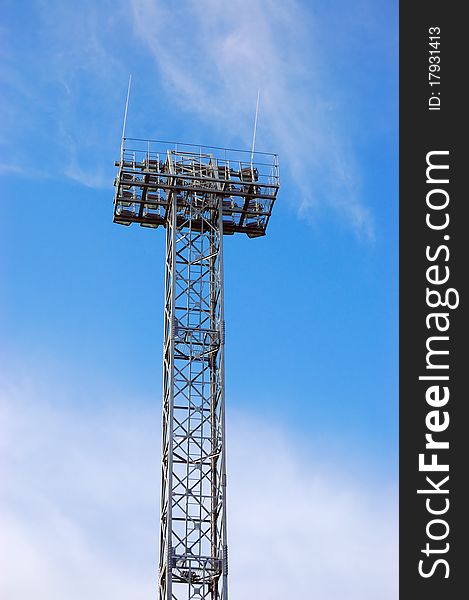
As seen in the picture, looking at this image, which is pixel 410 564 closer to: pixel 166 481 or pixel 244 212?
pixel 166 481

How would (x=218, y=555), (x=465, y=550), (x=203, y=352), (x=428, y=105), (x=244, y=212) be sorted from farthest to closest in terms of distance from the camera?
1. (x=244, y=212)
2. (x=203, y=352)
3. (x=218, y=555)
4. (x=428, y=105)
5. (x=465, y=550)

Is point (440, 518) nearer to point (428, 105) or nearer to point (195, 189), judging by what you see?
point (428, 105)

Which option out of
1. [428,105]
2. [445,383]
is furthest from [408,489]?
[428,105]

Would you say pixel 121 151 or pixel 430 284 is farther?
pixel 121 151

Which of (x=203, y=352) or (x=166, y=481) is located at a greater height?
(x=203, y=352)

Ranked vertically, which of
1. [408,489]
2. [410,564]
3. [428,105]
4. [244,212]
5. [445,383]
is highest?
[244,212]

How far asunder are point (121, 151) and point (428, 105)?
16193 mm

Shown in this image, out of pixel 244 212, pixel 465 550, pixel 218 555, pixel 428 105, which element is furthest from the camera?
pixel 244 212

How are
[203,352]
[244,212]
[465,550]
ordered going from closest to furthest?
[465,550], [203,352], [244,212]

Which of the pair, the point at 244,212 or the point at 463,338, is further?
the point at 244,212

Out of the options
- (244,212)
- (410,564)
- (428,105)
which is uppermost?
(244,212)

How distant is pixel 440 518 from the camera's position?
2820 centimetres

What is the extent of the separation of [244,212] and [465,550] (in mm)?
20093

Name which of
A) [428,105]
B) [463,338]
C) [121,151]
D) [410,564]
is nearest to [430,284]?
[463,338]
